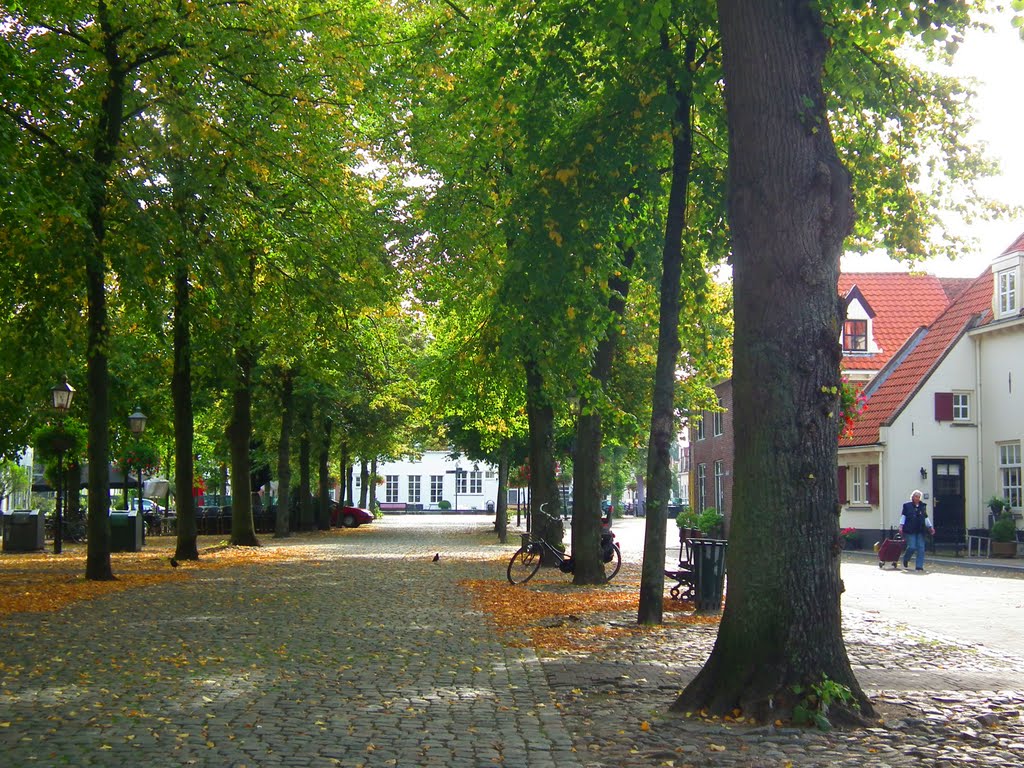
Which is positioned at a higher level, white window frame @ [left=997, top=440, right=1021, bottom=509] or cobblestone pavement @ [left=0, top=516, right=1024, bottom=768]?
white window frame @ [left=997, top=440, right=1021, bottom=509]

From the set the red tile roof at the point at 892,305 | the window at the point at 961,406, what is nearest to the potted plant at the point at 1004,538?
the window at the point at 961,406

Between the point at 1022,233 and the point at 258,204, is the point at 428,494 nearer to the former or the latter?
the point at 1022,233

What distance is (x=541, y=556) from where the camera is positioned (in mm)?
23344

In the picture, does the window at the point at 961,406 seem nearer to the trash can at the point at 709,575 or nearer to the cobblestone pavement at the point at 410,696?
the cobblestone pavement at the point at 410,696

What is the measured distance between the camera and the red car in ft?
190

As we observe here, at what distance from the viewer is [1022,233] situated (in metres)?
37.9

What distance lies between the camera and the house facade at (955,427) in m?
38.4

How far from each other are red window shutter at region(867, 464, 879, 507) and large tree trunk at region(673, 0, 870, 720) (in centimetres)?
3362

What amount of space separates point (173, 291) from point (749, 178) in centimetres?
1647

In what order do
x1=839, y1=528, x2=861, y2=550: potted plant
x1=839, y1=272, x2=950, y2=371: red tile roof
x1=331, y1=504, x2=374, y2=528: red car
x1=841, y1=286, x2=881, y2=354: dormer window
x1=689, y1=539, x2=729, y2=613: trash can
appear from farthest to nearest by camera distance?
1. x1=331, y1=504, x2=374, y2=528: red car
2. x1=839, y1=272, x2=950, y2=371: red tile roof
3. x1=841, y1=286, x2=881, y2=354: dormer window
4. x1=839, y1=528, x2=861, y2=550: potted plant
5. x1=689, y1=539, x2=729, y2=613: trash can

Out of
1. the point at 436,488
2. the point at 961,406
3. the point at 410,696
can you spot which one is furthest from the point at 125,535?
the point at 436,488

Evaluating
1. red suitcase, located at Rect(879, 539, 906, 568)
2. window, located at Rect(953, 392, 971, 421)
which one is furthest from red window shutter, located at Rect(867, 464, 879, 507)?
red suitcase, located at Rect(879, 539, 906, 568)

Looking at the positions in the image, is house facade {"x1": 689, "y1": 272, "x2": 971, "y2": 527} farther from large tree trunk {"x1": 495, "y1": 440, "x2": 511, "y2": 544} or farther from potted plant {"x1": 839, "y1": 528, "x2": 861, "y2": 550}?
large tree trunk {"x1": 495, "y1": 440, "x2": 511, "y2": 544}

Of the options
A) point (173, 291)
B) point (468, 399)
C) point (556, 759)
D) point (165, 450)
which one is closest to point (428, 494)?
point (165, 450)
